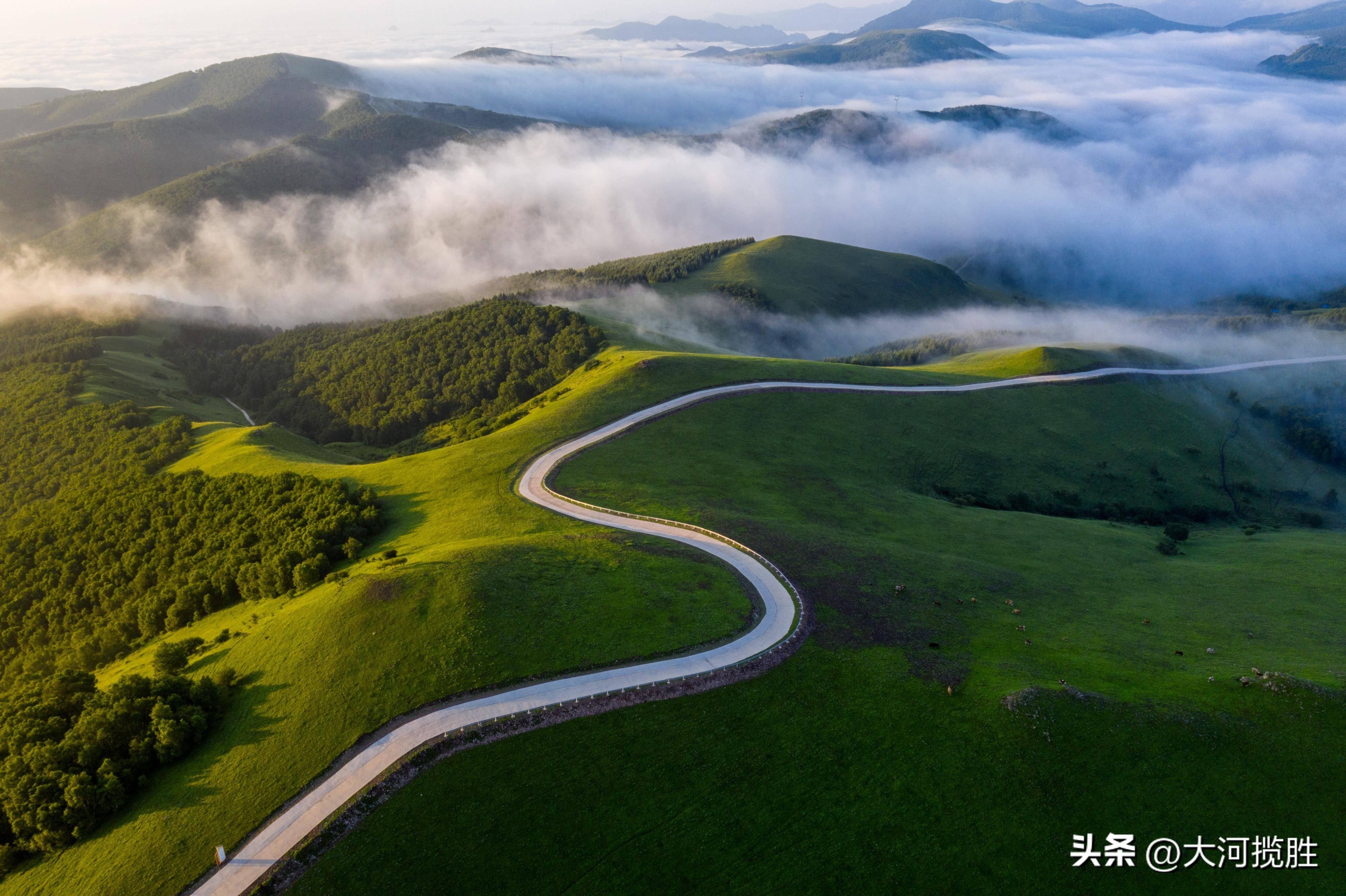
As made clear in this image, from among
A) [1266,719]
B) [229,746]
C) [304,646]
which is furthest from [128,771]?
[1266,719]

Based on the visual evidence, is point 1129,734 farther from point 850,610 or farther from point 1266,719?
point 850,610

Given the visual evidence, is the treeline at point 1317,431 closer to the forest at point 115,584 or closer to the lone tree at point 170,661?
the forest at point 115,584

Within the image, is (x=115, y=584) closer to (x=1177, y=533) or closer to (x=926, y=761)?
(x=926, y=761)

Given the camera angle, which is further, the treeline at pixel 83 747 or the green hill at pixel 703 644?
the treeline at pixel 83 747

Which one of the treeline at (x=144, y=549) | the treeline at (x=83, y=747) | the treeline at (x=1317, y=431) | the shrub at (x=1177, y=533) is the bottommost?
the treeline at (x=1317, y=431)

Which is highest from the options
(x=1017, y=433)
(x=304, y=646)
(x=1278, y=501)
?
(x=304, y=646)

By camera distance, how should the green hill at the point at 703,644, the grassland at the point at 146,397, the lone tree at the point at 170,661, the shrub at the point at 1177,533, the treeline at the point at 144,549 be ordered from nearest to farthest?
the green hill at the point at 703,644 < the lone tree at the point at 170,661 < the treeline at the point at 144,549 < the shrub at the point at 1177,533 < the grassland at the point at 146,397

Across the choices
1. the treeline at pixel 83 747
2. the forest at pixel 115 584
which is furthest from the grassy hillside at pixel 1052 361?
the treeline at pixel 83 747
